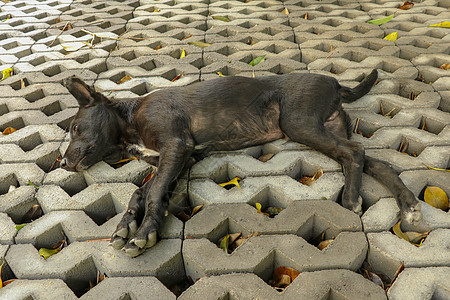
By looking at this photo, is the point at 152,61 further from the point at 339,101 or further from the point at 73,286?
the point at 73,286

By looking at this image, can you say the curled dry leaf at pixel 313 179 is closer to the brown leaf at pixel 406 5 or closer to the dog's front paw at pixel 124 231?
the dog's front paw at pixel 124 231

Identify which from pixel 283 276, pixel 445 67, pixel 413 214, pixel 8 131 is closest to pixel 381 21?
pixel 445 67

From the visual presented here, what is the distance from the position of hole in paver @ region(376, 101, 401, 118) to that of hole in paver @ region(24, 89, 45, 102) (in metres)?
3.38

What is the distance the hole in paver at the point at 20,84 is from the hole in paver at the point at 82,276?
2655 millimetres

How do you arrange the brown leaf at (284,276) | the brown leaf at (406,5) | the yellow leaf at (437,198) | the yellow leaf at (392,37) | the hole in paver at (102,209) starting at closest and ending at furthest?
the brown leaf at (284,276), the yellow leaf at (437,198), the hole in paver at (102,209), the yellow leaf at (392,37), the brown leaf at (406,5)

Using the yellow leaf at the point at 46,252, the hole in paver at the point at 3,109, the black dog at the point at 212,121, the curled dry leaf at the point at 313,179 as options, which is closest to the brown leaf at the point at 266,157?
the black dog at the point at 212,121

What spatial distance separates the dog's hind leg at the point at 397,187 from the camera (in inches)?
83.8

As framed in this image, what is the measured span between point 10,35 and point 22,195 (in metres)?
3.39

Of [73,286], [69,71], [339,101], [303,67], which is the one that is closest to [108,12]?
[69,71]

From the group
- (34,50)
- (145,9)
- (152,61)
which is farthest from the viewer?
(145,9)

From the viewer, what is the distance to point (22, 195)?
2521mm

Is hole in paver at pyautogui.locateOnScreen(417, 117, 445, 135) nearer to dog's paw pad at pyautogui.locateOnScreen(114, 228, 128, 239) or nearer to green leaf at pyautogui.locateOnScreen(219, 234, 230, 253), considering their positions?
green leaf at pyautogui.locateOnScreen(219, 234, 230, 253)

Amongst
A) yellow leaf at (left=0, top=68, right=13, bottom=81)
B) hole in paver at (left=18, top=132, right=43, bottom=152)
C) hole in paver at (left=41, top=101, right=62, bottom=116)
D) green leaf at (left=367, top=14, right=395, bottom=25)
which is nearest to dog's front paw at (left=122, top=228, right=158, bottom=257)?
hole in paver at (left=18, top=132, right=43, bottom=152)

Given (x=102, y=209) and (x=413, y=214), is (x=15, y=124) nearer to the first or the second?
(x=102, y=209)
